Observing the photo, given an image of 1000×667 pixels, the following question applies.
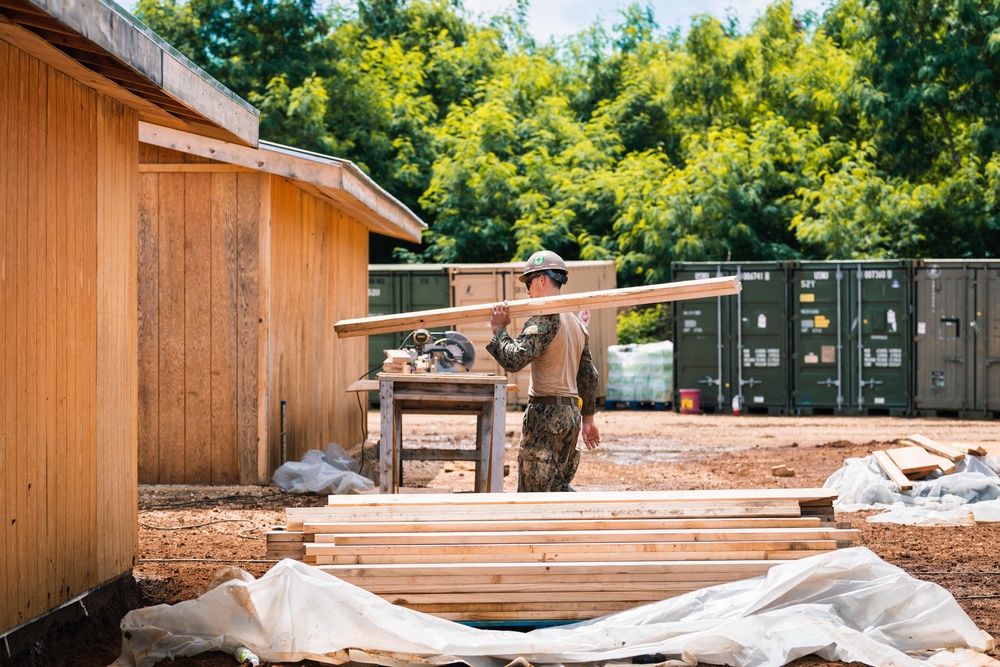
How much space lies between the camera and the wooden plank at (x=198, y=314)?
9.98 metres

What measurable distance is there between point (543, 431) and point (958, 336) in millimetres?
13431

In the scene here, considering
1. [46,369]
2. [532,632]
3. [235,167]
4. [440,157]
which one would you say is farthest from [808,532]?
[440,157]

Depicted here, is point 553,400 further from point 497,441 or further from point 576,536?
point 576,536

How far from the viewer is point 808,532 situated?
17.6 ft

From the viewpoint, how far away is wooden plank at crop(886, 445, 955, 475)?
959cm

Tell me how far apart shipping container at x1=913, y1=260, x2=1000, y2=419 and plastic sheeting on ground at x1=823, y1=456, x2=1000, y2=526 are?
881cm

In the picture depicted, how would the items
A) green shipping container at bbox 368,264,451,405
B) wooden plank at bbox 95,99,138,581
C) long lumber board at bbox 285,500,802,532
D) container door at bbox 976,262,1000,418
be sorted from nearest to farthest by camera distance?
long lumber board at bbox 285,500,802,532, wooden plank at bbox 95,99,138,581, container door at bbox 976,262,1000,418, green shipping container at bbox 368,264,451,405

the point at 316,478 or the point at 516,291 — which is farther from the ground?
the point at 516,291

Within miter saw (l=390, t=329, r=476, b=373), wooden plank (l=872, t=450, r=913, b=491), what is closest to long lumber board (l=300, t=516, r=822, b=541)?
miter saw (l=390, t=329, r=476, b=373)

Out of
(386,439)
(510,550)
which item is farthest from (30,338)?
(386,439)

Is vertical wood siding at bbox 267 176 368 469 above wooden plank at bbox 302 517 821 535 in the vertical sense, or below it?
above

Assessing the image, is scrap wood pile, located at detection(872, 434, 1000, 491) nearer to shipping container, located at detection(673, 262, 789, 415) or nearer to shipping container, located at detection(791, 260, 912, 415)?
shipping container, located at detection(791, 260, 912, 415)

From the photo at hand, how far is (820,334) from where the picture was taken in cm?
1872

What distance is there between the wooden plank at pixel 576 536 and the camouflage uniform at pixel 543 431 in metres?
1.65
